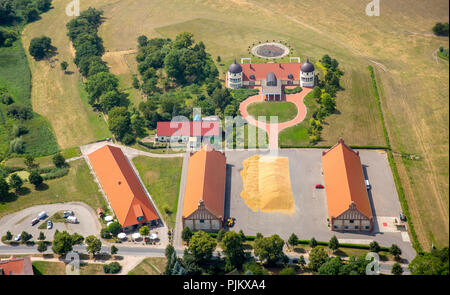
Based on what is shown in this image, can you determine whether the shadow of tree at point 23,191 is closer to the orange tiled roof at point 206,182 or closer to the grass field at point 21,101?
the grass field at point 21,101

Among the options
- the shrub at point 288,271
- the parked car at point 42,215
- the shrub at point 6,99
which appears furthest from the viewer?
the shrub at point 6,99

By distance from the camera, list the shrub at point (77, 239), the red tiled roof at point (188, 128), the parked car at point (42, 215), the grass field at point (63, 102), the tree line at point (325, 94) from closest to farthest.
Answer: the shrub at point (77, 239), the parked car at point (42, 215), the red tiled roof at point (188, 128), the tree line at point (325, 94), the grass field at point (63, 102)

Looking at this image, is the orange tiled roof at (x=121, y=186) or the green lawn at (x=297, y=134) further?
the green lawn at (x=297, y=134)

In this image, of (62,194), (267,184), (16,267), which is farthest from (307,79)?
(16,267)

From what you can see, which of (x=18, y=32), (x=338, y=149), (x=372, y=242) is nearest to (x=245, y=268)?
(x=372, y=242)

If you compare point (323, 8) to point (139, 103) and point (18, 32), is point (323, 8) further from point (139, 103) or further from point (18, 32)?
point (18, 32)

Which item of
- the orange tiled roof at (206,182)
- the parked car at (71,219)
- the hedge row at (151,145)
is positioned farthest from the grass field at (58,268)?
the hedge row at (151,145)
